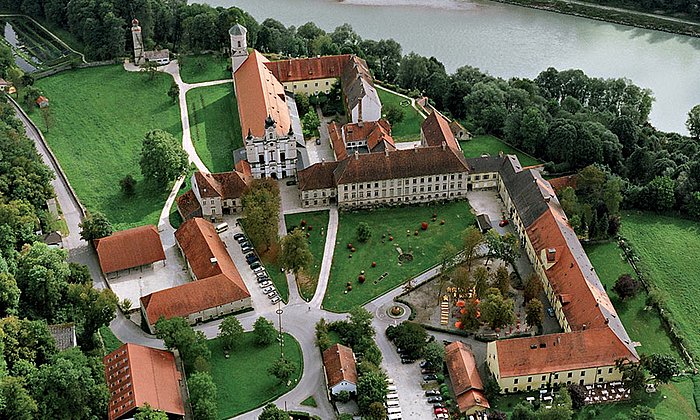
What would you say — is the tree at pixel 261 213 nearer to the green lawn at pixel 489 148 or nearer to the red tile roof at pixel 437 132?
the red tile roof at pixel 437 132

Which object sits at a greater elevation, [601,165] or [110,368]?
[601,165]

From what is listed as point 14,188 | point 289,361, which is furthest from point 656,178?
point 14,188

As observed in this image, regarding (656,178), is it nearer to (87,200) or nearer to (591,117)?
(591,117)

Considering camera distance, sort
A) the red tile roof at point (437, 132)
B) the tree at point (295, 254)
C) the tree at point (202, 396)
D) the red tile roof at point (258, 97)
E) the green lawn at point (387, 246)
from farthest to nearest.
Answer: the red tile roof at point (258, 97) < the red tile roof at point (437, 132) < the green lawn at point (387, 246) < the tree at point (295, 254) < the tree at point (202, 396)

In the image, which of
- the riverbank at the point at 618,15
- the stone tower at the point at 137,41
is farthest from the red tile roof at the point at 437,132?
the riverbank at the point at 618,15

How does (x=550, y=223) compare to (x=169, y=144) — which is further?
(x=169, y=144)

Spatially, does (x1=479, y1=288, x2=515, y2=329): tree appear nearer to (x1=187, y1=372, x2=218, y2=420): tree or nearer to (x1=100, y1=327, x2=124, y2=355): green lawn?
(x1=187, y1=372, x2=218, y2=420): tree
